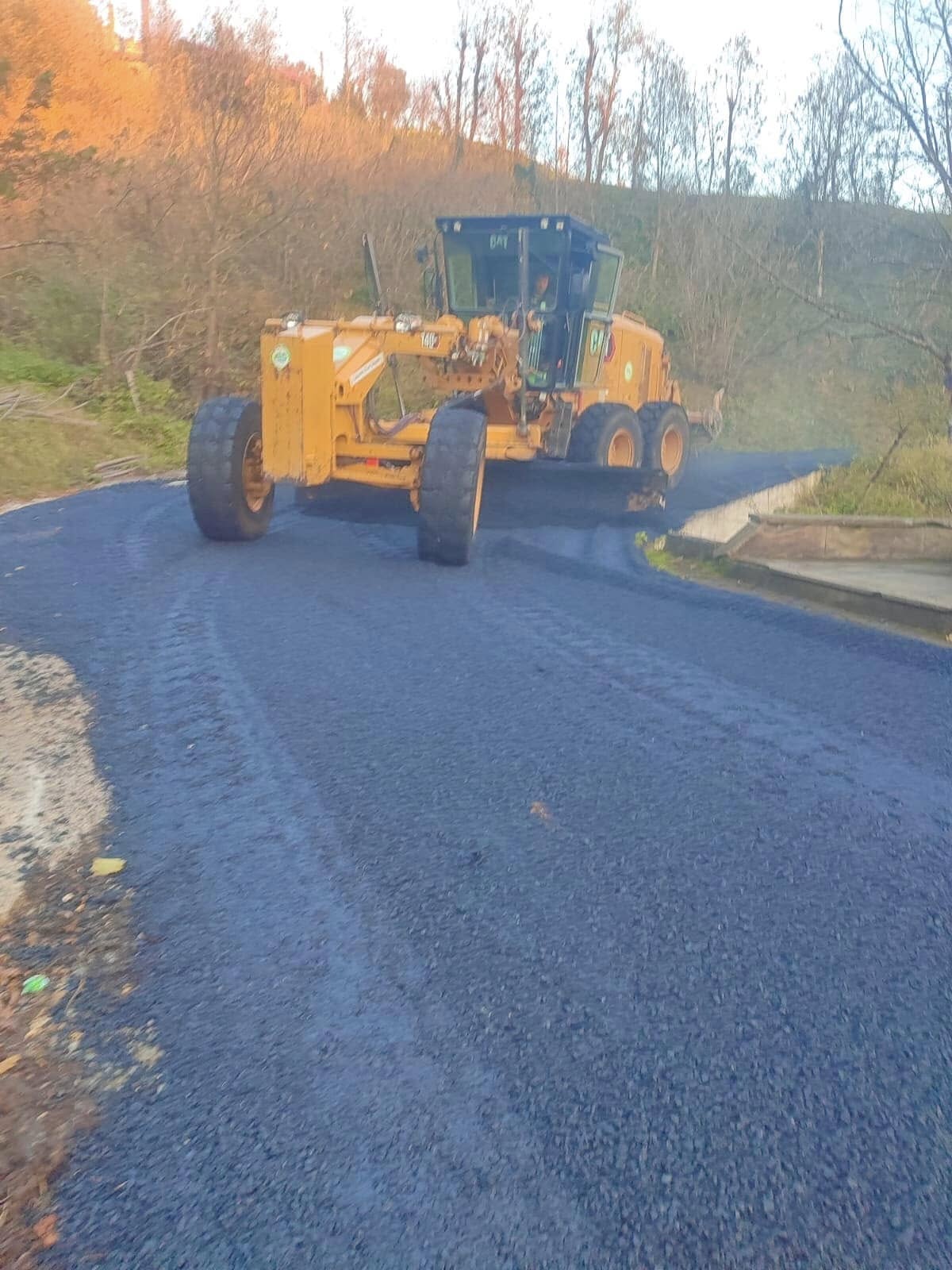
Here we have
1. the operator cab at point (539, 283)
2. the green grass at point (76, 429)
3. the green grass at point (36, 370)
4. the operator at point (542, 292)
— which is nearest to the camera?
the operator cab at point (539, 283)

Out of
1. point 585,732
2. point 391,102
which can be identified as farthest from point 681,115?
point 585,732

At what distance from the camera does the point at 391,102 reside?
2583 centimetres

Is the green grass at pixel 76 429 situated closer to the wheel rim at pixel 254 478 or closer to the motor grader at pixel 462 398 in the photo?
the wheel rim at pixel 254 478

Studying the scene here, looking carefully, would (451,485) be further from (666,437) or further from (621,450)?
(666,437)

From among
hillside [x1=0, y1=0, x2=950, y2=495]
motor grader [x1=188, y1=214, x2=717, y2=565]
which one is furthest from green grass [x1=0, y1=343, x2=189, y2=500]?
motor grader [x1=188, y1=214, x2=717, y2=565]

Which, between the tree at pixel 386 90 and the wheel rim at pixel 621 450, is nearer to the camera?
the wheel rim at pixel 621 450

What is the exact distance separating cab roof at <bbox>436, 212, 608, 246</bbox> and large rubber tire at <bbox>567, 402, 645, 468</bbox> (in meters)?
1.56

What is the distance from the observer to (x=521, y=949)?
2.95 m

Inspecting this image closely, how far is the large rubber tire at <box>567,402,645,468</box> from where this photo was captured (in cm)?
1039

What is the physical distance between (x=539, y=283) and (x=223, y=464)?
13.9ft

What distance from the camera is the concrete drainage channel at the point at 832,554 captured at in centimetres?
711

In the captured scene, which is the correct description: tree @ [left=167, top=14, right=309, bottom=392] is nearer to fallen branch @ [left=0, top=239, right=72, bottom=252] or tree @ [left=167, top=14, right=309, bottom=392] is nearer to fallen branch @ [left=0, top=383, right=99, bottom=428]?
fallen branch @ [left=0, top=239, right=72, bottom=252]

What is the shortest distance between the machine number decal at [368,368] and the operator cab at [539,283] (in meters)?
2.39

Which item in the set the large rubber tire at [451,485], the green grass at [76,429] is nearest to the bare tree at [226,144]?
the green grass at [76,429]
